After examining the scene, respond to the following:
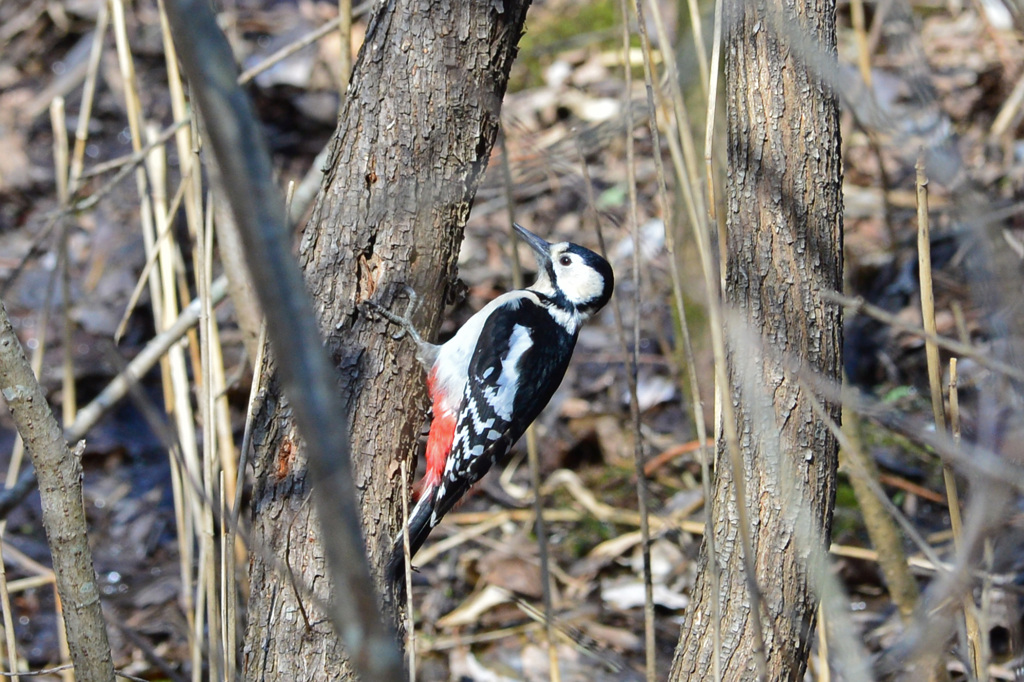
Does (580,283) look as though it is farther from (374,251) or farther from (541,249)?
(374,251)

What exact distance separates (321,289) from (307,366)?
1.21 m

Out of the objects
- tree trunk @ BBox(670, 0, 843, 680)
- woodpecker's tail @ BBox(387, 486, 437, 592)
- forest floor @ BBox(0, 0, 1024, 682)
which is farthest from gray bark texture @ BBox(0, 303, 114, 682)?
tree trunk @ BBox(670, 0, 843, 680)

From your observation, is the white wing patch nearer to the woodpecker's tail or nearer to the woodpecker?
the woodpecker

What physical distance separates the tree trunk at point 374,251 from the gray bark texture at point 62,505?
0.33 metres

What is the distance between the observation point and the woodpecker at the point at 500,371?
2.69 meters

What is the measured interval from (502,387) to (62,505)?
155 cm

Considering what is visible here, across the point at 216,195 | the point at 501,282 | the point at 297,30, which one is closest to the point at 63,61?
the point at 297,30

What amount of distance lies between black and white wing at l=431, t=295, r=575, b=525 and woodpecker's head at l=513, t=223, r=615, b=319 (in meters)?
0.13

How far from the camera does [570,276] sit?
10.5 feet

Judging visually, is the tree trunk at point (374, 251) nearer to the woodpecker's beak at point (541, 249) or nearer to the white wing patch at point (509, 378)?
the white wing patch at point (509, 378)

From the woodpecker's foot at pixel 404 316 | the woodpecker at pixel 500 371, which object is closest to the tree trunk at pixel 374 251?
the woodpecker's foot at pixel 404 316

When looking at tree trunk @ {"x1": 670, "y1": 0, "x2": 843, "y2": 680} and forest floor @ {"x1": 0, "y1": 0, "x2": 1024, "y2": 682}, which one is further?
forest floor @ {"x1": 0, "y1": 0, "x2": 1024, "y2": 682}

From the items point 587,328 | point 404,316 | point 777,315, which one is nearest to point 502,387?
point 404,316

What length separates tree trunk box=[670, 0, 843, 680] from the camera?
171 cm
